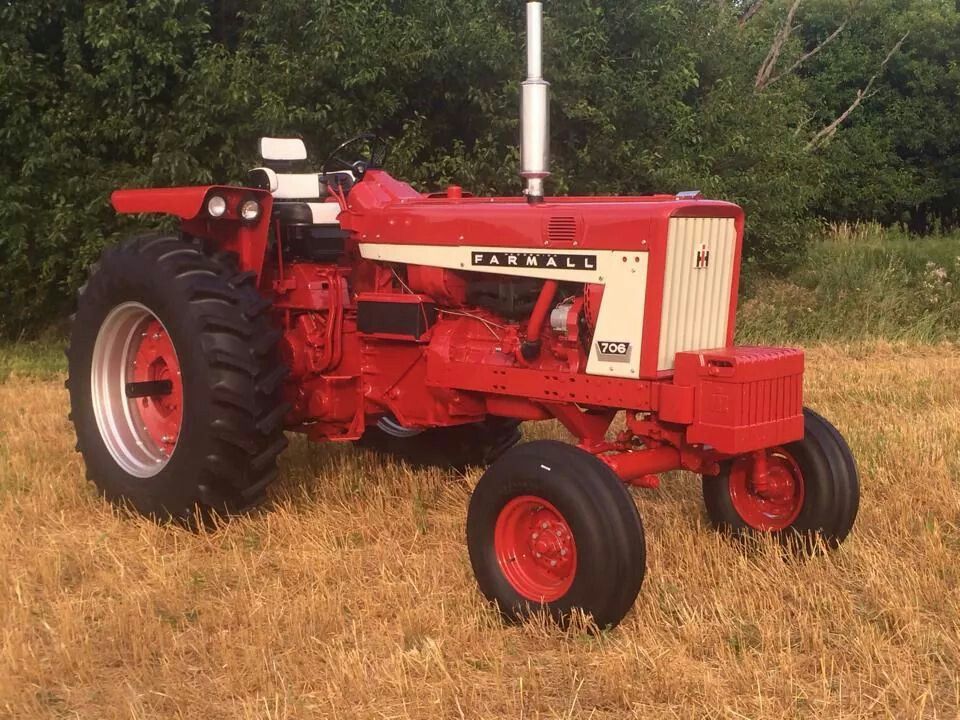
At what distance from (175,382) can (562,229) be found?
6.84 feet

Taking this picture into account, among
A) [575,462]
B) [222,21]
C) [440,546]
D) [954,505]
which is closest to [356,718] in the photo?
[575,462]

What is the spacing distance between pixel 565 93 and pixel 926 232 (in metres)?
9.29

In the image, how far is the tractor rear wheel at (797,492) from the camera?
13.2ft

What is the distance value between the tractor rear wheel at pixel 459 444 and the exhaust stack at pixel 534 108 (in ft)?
5.63

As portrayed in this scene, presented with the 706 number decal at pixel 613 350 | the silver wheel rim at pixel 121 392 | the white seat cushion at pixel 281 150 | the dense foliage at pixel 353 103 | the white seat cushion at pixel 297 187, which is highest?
the dense foliage at pixel 353 103

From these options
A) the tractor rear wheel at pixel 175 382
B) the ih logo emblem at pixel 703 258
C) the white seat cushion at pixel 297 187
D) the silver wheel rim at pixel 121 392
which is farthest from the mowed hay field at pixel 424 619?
the white seat cushion at pixel 297 187

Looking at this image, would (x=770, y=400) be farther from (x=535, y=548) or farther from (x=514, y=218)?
(x=514, y=218)

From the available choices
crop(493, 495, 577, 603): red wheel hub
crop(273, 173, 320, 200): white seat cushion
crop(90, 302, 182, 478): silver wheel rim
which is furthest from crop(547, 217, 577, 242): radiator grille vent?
crop(90, 302, 182, 478): silver wheel rim

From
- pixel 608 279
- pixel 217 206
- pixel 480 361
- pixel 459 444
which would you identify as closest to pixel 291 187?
pixel 217 206

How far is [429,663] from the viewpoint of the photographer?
125 inches

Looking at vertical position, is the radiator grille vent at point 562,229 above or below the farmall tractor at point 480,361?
above

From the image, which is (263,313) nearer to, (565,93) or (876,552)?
(876,552)

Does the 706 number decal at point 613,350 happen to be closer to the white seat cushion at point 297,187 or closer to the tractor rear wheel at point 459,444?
the tractor rear wheel at point 459,444

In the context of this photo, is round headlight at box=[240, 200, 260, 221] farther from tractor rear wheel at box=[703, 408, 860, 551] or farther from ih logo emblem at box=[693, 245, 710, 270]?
tractor rear wheel at box=[703, 408, 860, 551]
